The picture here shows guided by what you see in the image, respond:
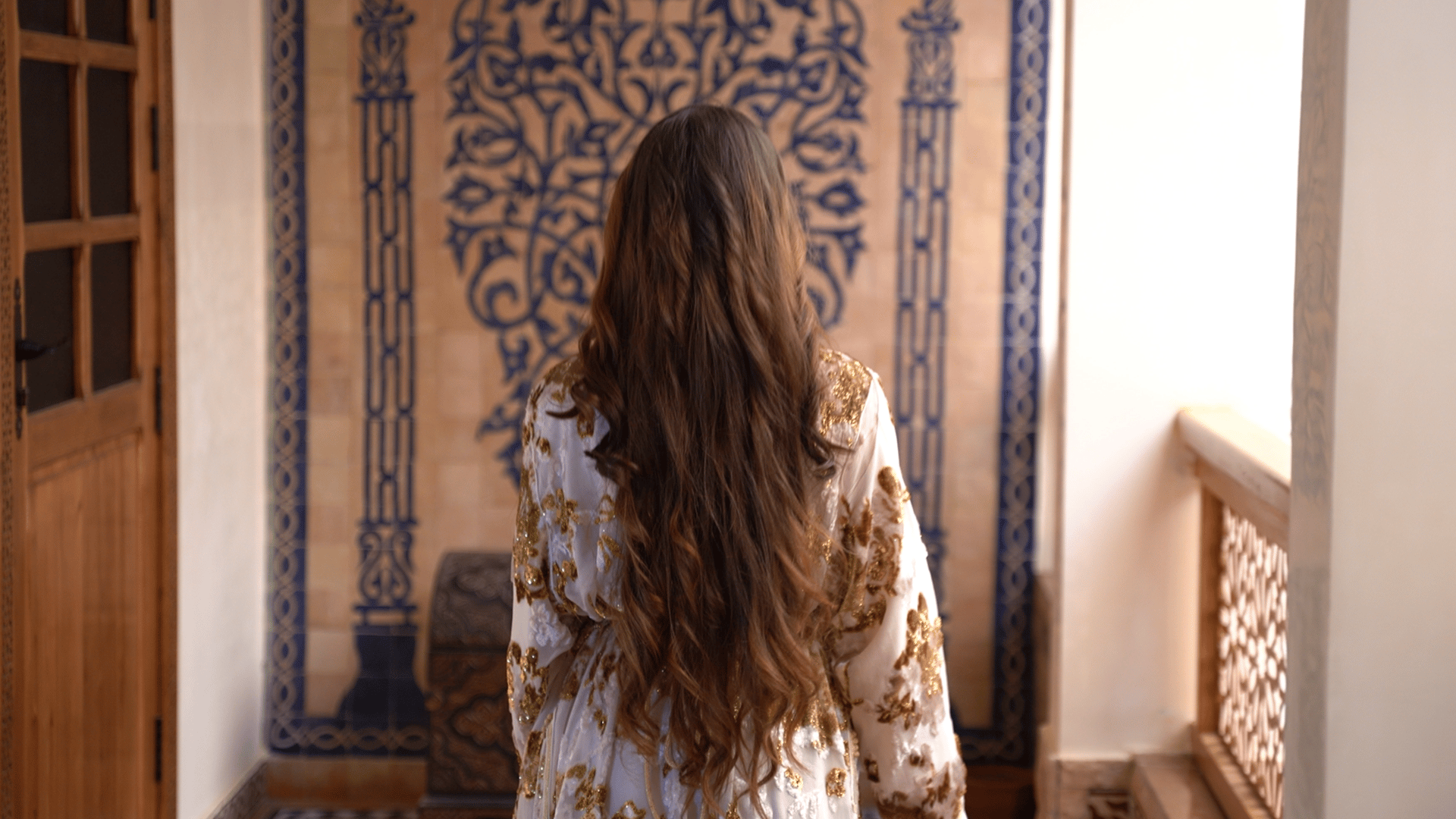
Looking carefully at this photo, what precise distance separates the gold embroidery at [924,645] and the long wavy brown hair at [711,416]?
0.15 metres

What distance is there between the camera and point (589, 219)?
394 cm

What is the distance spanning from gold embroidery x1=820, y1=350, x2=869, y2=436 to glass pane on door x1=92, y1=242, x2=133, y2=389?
1945mm

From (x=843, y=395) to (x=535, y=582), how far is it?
18.4 inches

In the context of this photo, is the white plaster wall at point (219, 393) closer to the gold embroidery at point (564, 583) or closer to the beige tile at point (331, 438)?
the beige tile at point (331, 438)

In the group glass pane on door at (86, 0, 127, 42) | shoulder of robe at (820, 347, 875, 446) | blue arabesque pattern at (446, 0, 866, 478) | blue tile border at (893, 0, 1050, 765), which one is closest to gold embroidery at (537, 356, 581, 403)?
shoulder of robe at (820, 347, 875, 446)

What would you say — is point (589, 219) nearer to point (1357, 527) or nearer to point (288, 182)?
point (288, 182)

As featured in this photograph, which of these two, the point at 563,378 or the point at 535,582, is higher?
the point at 563,378

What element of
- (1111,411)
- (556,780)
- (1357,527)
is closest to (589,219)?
(1111,411)

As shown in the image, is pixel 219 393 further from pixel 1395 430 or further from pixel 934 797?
pixel 1395 430

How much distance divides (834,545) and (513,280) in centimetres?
248

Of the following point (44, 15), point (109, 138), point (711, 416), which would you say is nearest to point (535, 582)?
point (711, 416)

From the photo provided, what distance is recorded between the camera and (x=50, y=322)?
267 centimetres

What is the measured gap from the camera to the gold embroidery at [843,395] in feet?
5.28

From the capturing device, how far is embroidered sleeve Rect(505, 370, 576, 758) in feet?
5.50
